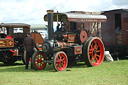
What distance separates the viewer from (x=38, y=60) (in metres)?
9.56

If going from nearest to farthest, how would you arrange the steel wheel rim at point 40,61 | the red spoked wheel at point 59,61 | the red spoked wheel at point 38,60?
the red spoked wheel at point 59,61, the red spoked wheel at point 38,60, the steel wheel rim at point 40,61

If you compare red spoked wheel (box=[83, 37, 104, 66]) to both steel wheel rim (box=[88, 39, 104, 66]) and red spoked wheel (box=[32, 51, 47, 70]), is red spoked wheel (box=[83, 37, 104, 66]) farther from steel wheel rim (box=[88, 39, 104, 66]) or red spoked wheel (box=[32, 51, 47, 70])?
red spoked wheel (box=[32, 51, 47, 70])

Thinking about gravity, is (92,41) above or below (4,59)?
above

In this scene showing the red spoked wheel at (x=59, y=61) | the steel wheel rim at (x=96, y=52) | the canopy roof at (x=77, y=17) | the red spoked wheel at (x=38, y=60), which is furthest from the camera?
the steel wheel rim at (x=96, y=52)

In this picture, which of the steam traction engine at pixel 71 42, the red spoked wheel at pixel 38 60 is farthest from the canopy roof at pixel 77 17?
the red spoked wheel at pixel 38 60

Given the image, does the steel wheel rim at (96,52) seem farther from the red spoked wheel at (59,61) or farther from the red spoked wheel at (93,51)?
the red spoked wheel at (59,61)

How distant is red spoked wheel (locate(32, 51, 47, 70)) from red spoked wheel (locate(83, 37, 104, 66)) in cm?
147

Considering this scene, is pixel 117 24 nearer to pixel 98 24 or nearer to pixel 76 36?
pixel 98 24

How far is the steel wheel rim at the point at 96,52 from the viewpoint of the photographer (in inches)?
405

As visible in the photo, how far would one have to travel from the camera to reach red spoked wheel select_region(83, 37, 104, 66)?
32.2 ft

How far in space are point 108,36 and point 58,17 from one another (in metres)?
3.97

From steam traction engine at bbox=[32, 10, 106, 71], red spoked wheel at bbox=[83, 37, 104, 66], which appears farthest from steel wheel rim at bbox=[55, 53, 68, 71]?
red spoked wheel at bbox=[83, 37, 104, 66]

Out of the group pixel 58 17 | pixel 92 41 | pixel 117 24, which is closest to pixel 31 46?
pixel 58 17

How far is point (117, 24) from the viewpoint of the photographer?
14.7 meters
